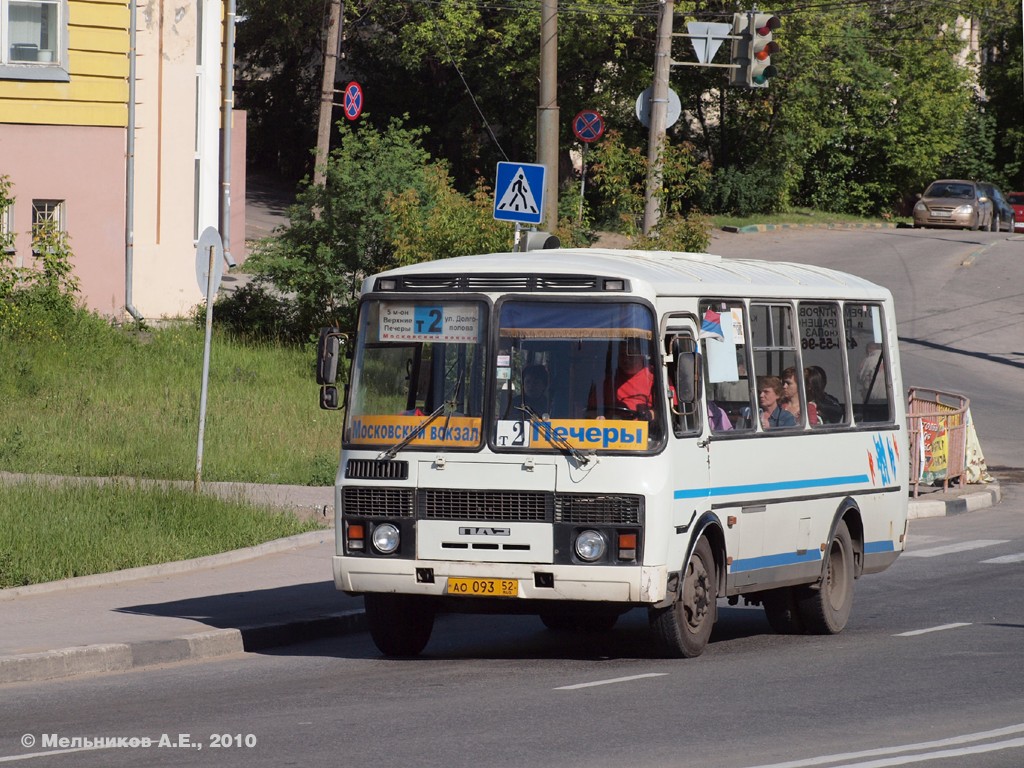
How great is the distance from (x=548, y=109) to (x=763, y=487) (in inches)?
379

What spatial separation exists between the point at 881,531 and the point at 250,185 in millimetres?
46112

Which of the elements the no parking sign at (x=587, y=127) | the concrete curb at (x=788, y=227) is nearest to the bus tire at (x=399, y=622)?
the no parking sign at (x=587, y=127)

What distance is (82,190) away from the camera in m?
28.7

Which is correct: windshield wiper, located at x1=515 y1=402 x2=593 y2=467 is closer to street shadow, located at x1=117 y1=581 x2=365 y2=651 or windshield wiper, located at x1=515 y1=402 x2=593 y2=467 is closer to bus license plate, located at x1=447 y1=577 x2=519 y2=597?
bus license plate, located at x1=447 y1=577 x2=519 y2=597

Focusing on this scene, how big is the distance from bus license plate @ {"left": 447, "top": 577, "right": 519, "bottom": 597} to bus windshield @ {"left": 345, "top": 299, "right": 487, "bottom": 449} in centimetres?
82

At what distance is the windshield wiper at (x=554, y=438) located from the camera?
10359 mm

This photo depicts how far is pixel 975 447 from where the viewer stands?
23.1 metres

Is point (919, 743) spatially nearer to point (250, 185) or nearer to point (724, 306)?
point (724, 306)

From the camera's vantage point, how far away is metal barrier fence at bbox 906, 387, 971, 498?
2175 centimetres

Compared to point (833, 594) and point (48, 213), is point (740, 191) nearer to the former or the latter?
point (48, 213)

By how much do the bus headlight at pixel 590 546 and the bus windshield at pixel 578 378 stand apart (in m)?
0.52

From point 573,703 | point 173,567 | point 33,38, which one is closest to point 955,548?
point 173,567

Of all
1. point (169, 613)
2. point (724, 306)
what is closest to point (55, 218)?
point (169, 613)

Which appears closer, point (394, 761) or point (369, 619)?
point (394, 761)
